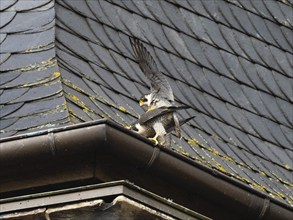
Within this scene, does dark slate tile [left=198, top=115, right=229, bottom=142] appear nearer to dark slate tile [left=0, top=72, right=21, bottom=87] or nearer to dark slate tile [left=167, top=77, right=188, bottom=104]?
dark slate tile [left=167, top=77, right=188, bottom=104]

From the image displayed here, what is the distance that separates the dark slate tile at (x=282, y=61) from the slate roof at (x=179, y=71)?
15 millimetres

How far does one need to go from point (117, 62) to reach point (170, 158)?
233 cm

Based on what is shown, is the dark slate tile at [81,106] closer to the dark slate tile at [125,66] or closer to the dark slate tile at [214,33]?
the dark slate tile at [125,66]

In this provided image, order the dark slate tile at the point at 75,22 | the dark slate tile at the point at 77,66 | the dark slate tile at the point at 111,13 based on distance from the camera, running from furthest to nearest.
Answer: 1. the dark slate tile at the point at 111,13
2. the dark slate tile at the point at 75,22
3. the dark slate tile at the point at 77,66

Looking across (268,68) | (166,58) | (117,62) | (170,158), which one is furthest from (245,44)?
(170,158)

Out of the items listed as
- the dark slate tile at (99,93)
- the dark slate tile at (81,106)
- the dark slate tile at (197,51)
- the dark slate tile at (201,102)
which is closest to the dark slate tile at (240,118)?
the dark slate tile at (201,102)

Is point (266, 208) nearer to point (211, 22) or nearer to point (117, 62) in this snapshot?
point (117, 62)

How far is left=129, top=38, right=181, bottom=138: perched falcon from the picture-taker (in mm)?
13461

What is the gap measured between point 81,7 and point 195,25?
5.15ft

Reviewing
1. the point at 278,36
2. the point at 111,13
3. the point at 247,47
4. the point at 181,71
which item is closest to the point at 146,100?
the point at 111,13

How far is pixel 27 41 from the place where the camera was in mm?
14688

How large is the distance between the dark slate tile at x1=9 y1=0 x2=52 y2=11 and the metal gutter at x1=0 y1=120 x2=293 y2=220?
272 centimetres

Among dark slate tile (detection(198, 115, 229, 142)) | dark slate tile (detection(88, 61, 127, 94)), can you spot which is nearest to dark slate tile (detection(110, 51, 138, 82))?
dark slate tile (detection(88, 61, 127, 94))

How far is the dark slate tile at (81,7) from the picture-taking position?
15367mm
